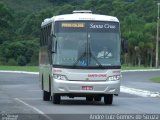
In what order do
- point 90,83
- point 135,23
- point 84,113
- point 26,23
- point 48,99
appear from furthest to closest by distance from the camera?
1. point 26,23
2. point 135,23
3. point 48,99
4. point 90,83
5. point 84,113

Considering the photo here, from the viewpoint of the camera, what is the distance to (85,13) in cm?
2611

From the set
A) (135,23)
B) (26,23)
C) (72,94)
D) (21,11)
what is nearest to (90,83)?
(72,94)

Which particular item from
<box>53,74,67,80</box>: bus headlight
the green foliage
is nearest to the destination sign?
<box>53,74,67,80</box>: bus headlight

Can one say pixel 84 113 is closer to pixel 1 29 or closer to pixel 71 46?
pixel 71 46

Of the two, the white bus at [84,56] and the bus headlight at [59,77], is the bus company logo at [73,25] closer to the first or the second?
the white bus at [84,56]

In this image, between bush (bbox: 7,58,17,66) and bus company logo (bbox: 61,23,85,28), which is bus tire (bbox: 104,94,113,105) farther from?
bush (bbox: 7,58,17,66)

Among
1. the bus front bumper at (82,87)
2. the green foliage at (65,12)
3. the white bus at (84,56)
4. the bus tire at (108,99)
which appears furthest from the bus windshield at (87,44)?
the green foliage at (65,12)

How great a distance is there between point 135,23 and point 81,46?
257 ft

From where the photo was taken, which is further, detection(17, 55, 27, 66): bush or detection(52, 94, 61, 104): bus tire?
detection(17, 55, 27, 66): bush

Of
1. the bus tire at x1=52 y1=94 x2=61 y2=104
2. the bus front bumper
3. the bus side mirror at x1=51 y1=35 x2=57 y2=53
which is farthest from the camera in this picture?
the bus tire at x1=52 y1=94 x2=61 y2=104

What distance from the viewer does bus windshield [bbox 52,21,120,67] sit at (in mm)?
24625

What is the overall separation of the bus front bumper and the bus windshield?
0.68 meters

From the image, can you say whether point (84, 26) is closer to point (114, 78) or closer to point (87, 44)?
point (87, 44)

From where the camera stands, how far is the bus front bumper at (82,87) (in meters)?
24.1
